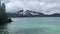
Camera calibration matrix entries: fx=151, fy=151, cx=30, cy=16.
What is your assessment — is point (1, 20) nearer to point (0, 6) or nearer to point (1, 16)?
point (1, 16)

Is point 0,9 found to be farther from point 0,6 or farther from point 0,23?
point 0,23

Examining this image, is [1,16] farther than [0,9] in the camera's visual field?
No

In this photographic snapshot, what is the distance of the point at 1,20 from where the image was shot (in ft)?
194

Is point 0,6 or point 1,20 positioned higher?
point 0,6

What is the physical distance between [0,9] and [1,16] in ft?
19.3

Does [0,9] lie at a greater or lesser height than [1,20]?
greater

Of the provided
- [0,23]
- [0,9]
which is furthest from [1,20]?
[0,9]

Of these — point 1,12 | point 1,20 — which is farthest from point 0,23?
point 1,12

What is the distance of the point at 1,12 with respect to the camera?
6197 cm

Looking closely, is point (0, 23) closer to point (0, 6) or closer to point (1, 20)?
point (1, 20)

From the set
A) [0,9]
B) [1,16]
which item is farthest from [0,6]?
[1,16]

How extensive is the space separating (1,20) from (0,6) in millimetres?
8184

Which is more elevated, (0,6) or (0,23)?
(0,6)

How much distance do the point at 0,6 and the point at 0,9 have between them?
4.69 feet
